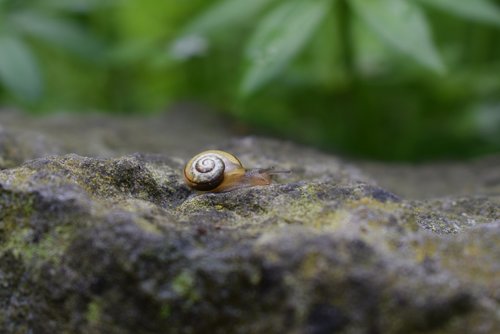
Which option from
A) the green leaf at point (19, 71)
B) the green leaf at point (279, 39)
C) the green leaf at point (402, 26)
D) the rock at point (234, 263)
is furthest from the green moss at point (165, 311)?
the green leaf at point (19, 71)

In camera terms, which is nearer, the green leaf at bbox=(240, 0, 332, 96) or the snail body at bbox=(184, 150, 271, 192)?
the snail body at bbox=(184, 150, 271, 192)

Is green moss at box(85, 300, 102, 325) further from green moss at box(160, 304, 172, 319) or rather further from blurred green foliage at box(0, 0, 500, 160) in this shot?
blurred green foliage at box(0, 0, 500, 160)

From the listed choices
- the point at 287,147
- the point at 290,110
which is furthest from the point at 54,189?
the point at 290,110

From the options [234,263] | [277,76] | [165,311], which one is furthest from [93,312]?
[277,76]

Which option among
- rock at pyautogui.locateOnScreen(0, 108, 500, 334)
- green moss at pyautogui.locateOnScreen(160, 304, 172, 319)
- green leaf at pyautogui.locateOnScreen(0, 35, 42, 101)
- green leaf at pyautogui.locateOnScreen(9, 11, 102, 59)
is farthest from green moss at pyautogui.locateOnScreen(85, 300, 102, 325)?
green leaf at pyautogui.locateOnScreen(9, 11, 102, 59)

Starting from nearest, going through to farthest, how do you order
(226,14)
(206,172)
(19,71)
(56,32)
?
(206,172)
(226,14)
(19,71)
(56,32)

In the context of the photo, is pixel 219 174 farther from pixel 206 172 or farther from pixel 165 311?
pixel 165 311

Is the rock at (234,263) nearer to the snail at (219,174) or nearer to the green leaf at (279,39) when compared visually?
the snail at (219,174)

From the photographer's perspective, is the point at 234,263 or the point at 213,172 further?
the point at 213,172
